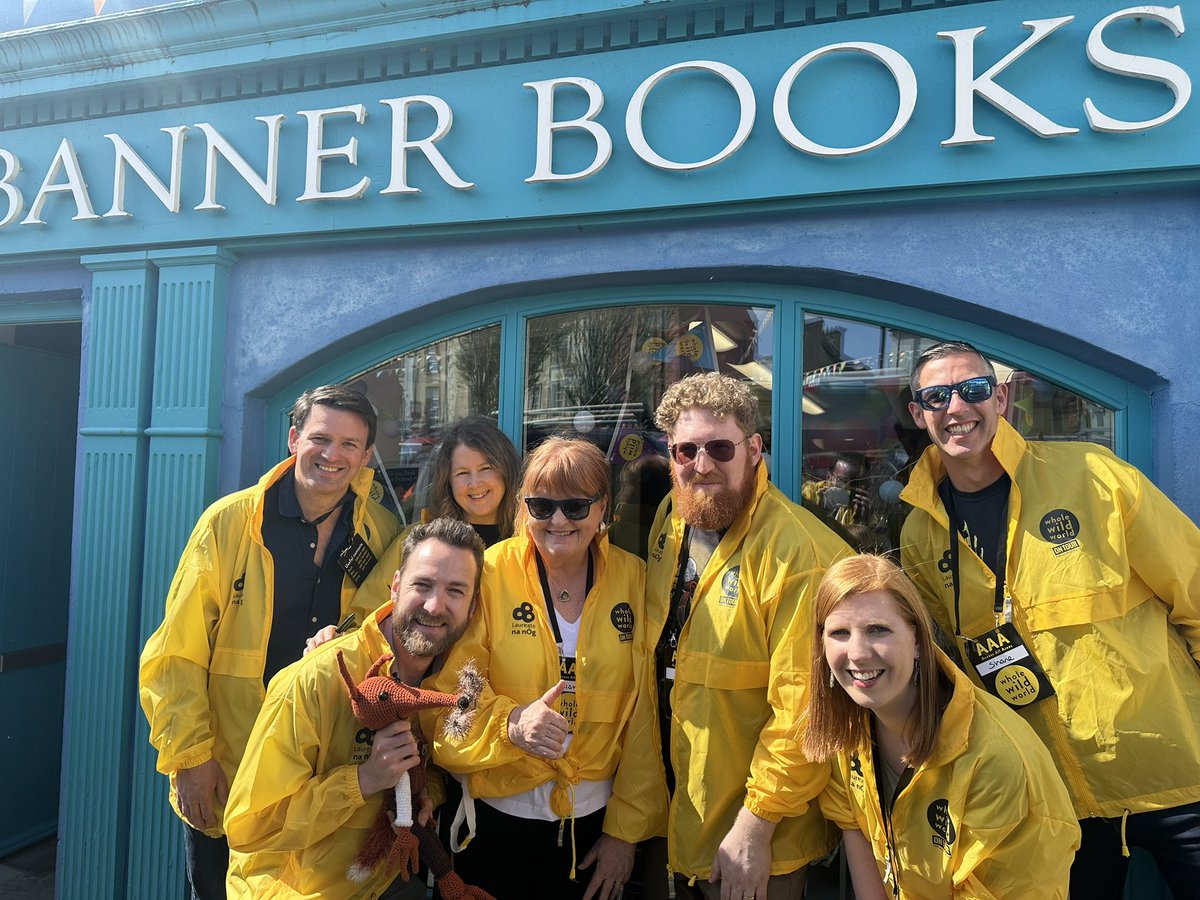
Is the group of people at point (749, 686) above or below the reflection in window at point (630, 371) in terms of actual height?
below

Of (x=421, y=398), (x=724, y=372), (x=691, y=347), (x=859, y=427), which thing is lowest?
(x=859, y=427)

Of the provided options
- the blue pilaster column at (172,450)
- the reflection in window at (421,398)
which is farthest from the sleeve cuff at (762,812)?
the blue pilaster column at (172,450)

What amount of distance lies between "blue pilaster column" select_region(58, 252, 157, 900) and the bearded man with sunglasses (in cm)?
377

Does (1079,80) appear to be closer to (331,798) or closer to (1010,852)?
(1010,852)

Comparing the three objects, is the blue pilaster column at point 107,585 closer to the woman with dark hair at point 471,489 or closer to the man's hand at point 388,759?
the woman with dark hair at point 471,489

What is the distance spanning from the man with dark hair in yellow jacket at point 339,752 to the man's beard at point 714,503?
721mm

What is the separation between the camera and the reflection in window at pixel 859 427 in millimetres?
3221

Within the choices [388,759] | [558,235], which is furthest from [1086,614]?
[558,235]

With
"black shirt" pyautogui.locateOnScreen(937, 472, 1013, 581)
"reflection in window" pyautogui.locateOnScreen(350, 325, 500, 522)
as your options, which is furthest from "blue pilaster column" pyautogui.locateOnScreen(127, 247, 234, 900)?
"black shirt" pyautogui.locateOnScreen(937, 472, 1013, 581)

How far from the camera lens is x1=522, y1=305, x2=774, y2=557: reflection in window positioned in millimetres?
3459

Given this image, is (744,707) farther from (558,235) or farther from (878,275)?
(558,235)

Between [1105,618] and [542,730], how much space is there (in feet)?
5.71

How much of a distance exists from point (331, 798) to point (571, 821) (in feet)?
2.52

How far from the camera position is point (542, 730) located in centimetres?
229
